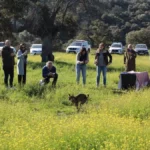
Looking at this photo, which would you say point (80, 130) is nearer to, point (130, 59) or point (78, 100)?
point (78, 100)

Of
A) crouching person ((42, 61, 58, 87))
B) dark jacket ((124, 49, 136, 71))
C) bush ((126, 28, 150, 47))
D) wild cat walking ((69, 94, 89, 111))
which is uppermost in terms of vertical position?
bush ((126, 28, 150, 47))

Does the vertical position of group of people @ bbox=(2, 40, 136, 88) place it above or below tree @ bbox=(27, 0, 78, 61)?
below

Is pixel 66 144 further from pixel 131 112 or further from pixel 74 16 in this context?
pixel 74 16

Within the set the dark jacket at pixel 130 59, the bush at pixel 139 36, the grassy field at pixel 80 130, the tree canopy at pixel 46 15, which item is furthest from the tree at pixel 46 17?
the bush at pixel 139 36

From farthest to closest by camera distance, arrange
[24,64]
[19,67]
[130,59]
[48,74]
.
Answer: [130,59] < [24,64] < [19,67] < [48,74]

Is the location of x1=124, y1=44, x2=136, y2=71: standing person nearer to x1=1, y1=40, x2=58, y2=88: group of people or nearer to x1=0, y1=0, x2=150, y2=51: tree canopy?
x1=1, y1=40, x2=58, y2=88: group of people

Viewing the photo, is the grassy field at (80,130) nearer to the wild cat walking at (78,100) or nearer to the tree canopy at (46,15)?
the wild cat walking at (78,100)

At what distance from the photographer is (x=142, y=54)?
46.3 metres

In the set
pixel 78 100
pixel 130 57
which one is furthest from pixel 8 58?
pixel 130 57

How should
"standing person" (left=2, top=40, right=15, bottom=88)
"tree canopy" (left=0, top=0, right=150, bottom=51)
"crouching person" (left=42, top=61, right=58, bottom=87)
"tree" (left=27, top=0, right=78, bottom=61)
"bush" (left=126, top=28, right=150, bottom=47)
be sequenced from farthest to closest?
"bush" (left=126, top=28, right=150, bottom=47) → "tree" (left=27, top=0, right=78, bottom=61) → "tree canopy" (left=0, top=0, right=150, bottom=51) → "crouching person" (left=42, top=61, right=58, bottom=87) → "standing person" (left=2, top=40, right=15, bottom=88)

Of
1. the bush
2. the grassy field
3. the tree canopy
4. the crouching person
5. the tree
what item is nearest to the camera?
the grassy field

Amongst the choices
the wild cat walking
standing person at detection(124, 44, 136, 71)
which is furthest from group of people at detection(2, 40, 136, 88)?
the wild cat walking

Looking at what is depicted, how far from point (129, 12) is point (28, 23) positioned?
5266 cm

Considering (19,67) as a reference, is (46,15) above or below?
above
